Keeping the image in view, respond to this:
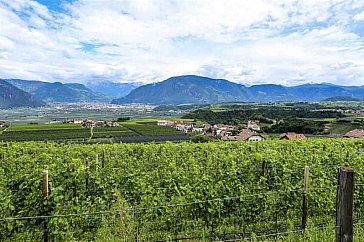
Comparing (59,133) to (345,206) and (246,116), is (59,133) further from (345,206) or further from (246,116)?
(246,116)

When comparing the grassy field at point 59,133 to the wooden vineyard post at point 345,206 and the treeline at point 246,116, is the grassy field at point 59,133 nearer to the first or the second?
the treeline at point 246,116

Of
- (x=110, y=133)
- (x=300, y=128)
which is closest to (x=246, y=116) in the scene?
(x=300, y=128)

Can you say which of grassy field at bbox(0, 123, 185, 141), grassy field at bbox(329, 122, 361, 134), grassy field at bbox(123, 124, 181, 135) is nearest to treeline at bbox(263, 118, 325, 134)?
grassy field at bbox(329, 122, 361, 134)

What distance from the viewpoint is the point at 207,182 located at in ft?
23.4

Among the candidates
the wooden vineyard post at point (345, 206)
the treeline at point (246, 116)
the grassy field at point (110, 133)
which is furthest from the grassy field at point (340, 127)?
the wooden vineyard post at point (345, 206)

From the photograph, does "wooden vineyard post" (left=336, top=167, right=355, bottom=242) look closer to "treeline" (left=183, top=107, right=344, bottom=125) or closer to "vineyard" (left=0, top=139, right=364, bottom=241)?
"vineyard" (left=0, top=139, right=364, bottom=241)

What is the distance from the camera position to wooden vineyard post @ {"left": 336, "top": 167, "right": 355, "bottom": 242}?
354cm

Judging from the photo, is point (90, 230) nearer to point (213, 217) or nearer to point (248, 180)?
point (213, 217)

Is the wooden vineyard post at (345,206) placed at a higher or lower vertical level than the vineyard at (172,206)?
higher

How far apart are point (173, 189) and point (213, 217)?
3.74 feet

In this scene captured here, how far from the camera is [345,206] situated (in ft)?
11.9

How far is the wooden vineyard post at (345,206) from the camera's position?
11.6 feet

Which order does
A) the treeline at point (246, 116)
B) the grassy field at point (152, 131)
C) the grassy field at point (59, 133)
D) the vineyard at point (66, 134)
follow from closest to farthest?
1. the vineyard at point (66, 134)
2. the grassy field at point (59, 133)
3. the grassy field at point (152, 131)
4. the treeline at point (246, 116)

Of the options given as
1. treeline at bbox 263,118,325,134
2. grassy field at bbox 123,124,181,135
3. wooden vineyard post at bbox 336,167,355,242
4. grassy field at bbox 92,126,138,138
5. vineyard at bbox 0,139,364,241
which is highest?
wooden vineyard post at bbox 336,167,355,242
